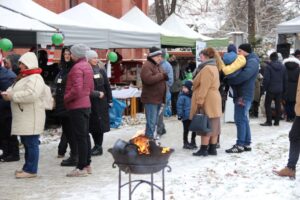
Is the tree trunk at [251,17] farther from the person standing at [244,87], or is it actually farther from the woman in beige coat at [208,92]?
the woman in beige coat at [208,92]

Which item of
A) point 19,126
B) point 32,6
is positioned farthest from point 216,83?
point 32,6

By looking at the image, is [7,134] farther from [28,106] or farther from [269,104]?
[269,104]

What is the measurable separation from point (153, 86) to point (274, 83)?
4.80 m

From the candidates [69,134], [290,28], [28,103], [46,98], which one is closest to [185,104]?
[69,134]

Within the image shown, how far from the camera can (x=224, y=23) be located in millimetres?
49250

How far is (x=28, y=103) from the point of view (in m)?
6.79

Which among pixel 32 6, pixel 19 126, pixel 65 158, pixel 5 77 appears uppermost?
pixel 32 6

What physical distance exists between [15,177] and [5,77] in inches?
66.8

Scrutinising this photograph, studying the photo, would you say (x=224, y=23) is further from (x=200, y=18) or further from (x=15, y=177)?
(x=15, y=177)

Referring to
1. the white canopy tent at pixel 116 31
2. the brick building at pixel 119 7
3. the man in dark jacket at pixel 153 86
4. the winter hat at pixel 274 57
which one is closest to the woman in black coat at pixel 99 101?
the man in dark jacket at pixel 153 86

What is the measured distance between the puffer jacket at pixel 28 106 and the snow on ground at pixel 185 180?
73 cm

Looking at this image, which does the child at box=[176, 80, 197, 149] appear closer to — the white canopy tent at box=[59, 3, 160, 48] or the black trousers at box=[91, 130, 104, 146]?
the black trousers at box=[91, 130, 104, 146]

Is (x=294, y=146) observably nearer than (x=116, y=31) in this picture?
Yes

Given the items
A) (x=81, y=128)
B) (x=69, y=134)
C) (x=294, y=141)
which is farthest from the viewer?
(x=69, y=134)
